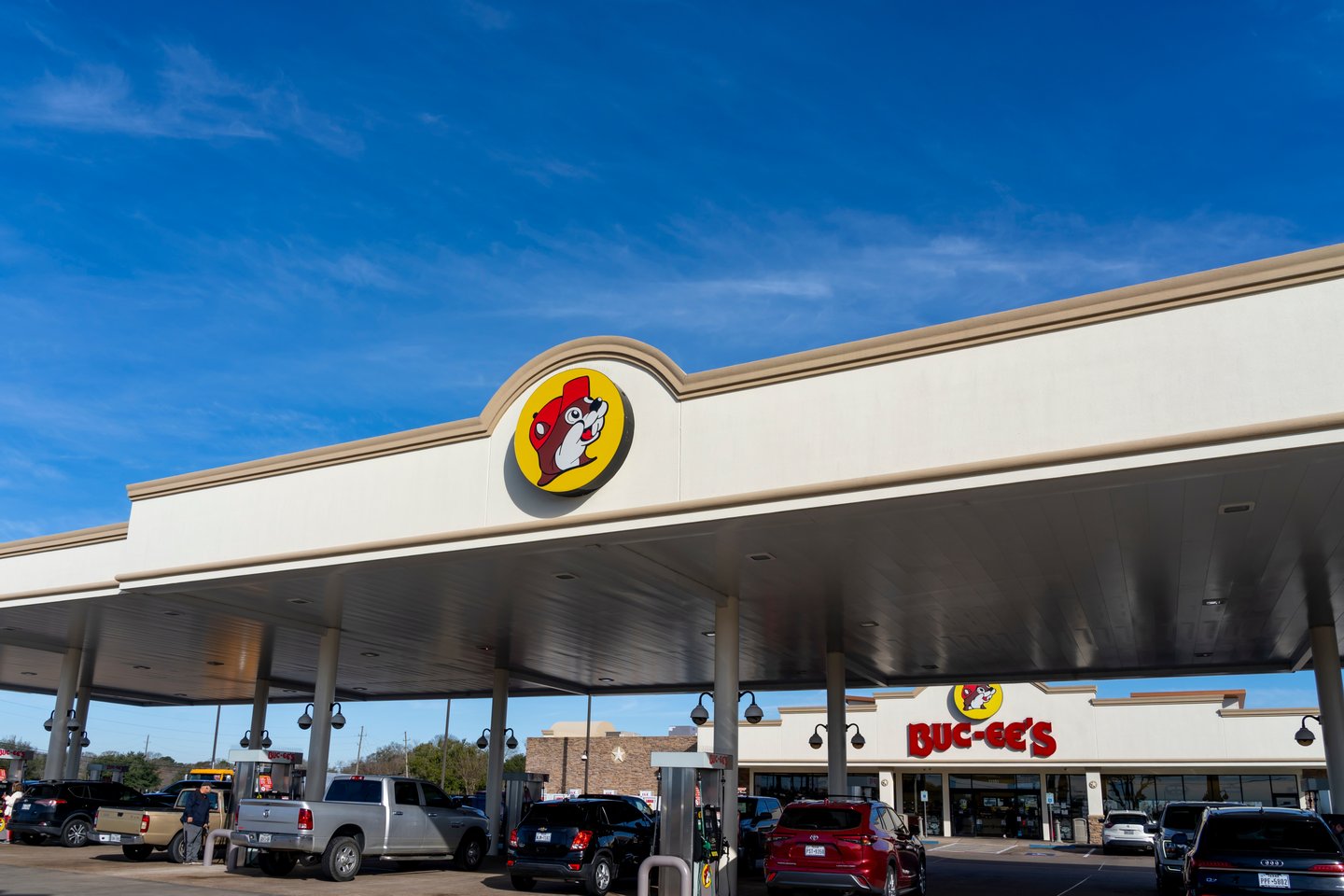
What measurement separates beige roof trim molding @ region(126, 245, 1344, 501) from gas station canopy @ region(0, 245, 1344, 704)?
36 mm

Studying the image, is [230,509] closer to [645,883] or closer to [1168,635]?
[645,883]

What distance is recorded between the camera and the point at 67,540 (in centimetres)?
2375

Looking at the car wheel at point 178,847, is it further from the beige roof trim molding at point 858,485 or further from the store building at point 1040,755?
the store building at point 1040,755

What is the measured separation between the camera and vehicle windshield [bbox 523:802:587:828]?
19172mm

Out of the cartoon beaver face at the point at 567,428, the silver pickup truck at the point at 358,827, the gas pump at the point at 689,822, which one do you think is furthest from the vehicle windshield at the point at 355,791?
the cartoon beaver face at the point at 567,428

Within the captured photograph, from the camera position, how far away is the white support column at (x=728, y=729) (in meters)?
17.5

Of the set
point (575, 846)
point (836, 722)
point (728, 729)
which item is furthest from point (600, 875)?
point (836, 722)

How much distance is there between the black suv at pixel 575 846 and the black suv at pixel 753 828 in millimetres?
4358

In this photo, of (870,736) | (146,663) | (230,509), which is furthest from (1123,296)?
(870,736)

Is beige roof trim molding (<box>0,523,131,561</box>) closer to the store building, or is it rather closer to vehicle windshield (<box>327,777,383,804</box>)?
vehicle windshield (<box>327,777,383,804</box>)

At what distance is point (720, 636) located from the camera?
19.4 m

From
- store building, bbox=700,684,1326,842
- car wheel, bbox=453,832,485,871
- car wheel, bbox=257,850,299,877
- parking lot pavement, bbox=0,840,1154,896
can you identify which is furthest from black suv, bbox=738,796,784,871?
store building, bbox=700,684,1326,842

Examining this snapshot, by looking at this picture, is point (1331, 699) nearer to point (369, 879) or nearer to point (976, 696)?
point (369, 879)

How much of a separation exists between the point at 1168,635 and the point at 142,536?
21.3 metres
